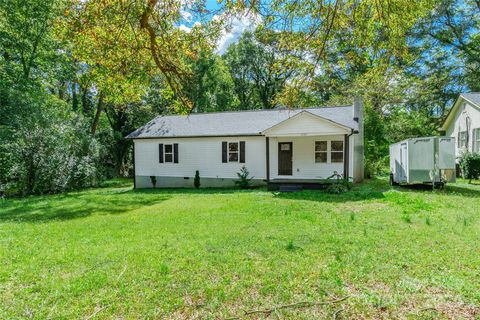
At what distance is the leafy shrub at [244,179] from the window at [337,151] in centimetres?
420

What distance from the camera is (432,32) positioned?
78.2 ft

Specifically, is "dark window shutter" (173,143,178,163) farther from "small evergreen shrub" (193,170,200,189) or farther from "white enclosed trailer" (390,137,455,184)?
"white enclosed trailer" (390,137,455,184)

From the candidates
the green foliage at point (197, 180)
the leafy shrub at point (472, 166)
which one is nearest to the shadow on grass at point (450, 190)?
the leafy shrub at point (472, 166)

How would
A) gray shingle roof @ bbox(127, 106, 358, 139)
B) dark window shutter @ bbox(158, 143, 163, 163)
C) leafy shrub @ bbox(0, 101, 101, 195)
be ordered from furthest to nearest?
dark window shutter @ bbox(158, 143, 163, 163)
gray shingle roof @ bbox(127, 106, 358, 139)
leafy shrub @ bbox(0, 101, 101, 195)

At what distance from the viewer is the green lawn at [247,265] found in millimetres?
3170

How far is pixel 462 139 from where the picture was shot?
58.0 feet

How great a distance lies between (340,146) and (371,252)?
967cm

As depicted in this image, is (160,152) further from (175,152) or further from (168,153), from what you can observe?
(175,152)

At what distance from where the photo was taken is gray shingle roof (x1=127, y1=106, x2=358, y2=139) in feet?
49.2

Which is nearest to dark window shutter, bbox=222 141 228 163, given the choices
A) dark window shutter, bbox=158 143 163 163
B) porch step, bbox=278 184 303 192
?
porch step, bbox=278 184 303 192

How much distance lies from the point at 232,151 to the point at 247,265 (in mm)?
11289

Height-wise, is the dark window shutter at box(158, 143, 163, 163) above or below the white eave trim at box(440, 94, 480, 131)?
below

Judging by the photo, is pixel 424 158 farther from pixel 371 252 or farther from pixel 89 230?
pixel 89 230

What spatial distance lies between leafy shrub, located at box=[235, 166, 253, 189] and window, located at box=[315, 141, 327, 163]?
3478 millimetres
